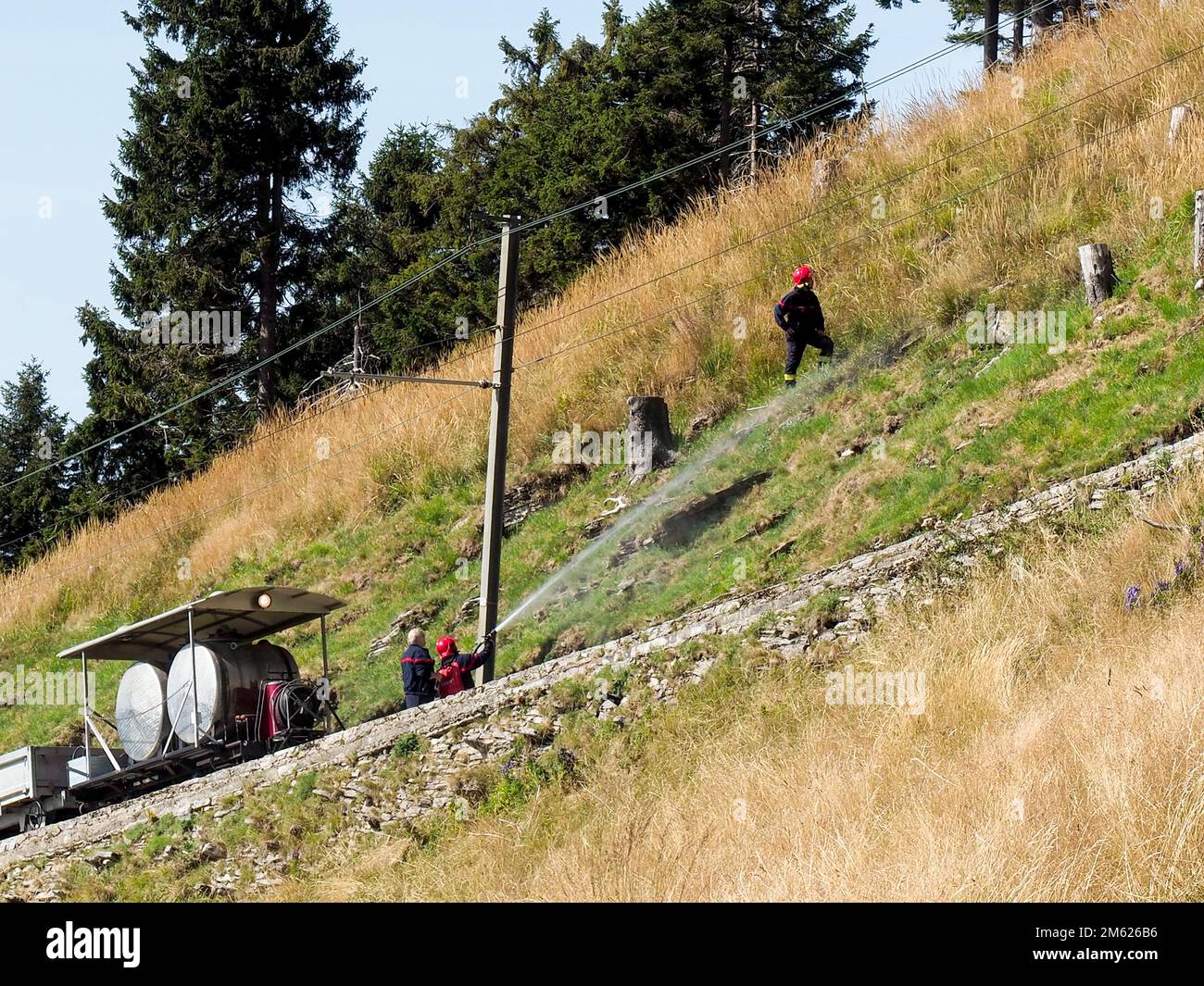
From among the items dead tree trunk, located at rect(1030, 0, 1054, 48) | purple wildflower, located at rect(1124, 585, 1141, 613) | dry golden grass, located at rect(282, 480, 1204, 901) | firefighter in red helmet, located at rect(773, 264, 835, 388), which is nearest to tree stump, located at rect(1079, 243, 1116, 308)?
firefighter in red helmet, located at rect(773, 264, 835, 388)

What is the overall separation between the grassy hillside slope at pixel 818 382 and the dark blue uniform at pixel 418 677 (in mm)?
1605

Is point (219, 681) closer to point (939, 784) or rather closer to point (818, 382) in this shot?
point (818, 382)

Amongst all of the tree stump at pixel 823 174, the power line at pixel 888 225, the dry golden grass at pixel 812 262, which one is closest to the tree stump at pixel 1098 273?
the dry golden grass at pixel 812 262

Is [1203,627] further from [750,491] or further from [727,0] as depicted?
[727,0]

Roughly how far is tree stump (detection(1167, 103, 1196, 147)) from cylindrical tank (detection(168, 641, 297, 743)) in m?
15.0

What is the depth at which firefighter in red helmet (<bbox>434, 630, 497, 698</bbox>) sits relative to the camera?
1967 centimetres

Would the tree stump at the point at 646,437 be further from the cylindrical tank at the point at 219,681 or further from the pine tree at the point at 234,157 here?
the pine tree at the point at 234,157

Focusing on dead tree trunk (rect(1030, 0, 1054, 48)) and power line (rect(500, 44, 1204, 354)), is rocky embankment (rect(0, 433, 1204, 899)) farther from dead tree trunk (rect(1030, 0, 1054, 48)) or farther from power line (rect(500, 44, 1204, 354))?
dead tree trunk (rect(1030, 0, 1054, 48))

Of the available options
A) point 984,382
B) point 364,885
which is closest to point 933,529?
point 984,382

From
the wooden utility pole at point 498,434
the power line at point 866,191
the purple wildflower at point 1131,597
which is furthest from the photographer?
the power line at point 866,191

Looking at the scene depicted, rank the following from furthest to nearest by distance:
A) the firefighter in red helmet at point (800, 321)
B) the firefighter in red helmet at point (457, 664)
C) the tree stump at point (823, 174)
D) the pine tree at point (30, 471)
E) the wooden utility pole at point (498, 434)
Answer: the pine tree at point (30, 471)
the tree stump at point (823, 174)
the firefighter in red helmet at point (800, 321)
the wooden utility pole at point (498, 434)
the firefighter in red helmet at point (457, 664)

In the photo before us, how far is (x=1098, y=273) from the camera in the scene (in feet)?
67.2

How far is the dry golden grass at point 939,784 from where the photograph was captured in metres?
9.09

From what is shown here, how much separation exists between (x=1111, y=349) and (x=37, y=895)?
14592 mm
